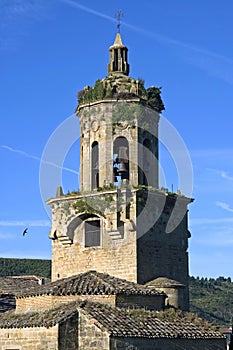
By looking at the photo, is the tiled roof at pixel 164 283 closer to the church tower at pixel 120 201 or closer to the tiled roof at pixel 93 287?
the church tower at pixel 120 201

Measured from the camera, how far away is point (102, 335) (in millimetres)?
21047

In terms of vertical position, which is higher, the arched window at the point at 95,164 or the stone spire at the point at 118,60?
the stone spire at the point at 118,60

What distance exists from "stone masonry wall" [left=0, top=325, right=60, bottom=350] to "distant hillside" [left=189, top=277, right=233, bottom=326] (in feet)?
95.5

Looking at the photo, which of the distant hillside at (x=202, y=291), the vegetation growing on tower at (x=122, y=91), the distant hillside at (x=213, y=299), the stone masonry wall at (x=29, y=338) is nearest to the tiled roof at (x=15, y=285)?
the stone masonry wall at (x=29, y=338)

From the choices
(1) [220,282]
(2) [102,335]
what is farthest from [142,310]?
(1) [220,282]

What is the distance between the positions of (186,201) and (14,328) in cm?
811

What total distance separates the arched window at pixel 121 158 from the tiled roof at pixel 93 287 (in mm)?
4021

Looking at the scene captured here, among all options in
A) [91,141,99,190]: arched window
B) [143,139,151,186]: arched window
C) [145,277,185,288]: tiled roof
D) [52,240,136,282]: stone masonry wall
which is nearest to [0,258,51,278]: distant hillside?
[52,240,136,282]: stone masonry wall

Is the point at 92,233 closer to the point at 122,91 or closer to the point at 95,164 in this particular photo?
the point at 95,164


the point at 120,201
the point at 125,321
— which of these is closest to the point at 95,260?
the point at 120,201

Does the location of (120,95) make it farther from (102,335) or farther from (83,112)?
(102,335)

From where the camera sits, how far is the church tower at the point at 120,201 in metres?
25.7

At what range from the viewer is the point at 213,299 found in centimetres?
6078

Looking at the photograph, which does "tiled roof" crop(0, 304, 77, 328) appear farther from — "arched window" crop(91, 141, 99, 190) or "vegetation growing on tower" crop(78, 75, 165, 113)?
"vegetation growing on tower" crop(78, 75, 165, 113)
